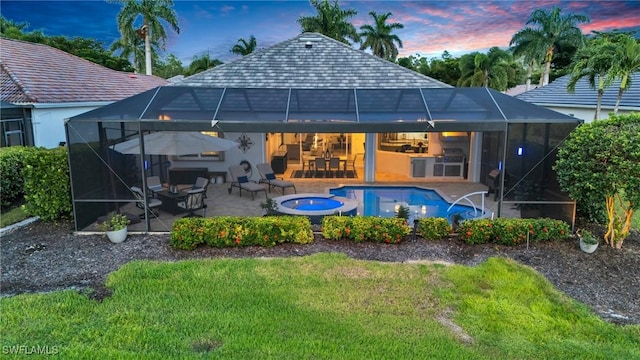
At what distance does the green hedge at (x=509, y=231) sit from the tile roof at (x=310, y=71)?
7.32 m

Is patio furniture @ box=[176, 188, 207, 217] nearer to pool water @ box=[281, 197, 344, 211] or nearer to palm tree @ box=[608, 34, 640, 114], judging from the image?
pool water @ box=[281, 197, 344, 211]

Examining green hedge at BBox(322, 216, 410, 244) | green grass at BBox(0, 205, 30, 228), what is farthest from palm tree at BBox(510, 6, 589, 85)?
green grass at BBox(0, 205, 30, 228)

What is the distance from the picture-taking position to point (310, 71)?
1524 centimetres

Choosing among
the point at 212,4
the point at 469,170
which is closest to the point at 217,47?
the point at 212,4

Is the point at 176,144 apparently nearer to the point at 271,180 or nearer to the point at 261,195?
the point at 261,195

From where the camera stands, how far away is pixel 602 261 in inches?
311

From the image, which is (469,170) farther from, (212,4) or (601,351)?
(212,4)

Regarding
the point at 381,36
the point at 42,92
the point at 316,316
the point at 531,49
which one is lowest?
the point at 316,316

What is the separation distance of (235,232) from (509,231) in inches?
238

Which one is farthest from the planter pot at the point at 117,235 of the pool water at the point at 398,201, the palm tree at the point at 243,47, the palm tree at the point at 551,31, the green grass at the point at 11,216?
the palm tree at the point at 551,31

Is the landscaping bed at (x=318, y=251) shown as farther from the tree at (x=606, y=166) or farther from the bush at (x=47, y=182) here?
the tree at (x=606, y=166)

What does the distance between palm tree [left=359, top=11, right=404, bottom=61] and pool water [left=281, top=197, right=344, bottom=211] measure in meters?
37.9

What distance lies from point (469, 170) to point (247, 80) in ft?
32.2

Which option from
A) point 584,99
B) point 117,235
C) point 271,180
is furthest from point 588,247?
point 584,99
